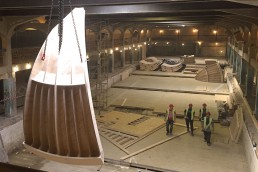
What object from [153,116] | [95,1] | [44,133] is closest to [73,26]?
→ [44,133]

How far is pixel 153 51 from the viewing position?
4769cm

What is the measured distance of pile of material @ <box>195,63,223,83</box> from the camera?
28.6m

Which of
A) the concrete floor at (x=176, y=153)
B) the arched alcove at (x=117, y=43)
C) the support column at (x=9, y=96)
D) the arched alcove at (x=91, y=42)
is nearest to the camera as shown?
the concrete floor at (x=176, y=153)

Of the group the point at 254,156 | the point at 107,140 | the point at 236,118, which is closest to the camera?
the point at 254,156

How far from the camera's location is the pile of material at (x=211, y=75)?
Result: 93.8 ft

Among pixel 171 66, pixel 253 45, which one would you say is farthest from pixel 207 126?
pixel 171 66

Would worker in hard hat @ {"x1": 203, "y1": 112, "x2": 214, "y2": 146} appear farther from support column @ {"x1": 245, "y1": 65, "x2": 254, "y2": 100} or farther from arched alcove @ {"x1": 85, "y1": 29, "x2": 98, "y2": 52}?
arched alcove @ {"x1": 85, "y1": 29, "x2": 98, "y2": 52}

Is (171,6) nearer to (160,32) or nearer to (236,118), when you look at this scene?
(236,118)

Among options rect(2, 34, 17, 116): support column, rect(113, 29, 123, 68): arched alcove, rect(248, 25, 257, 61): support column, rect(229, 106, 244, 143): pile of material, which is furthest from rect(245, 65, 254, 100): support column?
rect(113, 29, 123, 68): arched alcove

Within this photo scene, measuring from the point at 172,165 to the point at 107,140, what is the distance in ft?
13.3

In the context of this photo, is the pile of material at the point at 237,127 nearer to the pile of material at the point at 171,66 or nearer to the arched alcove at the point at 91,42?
the arched alcove at the point at 91,42

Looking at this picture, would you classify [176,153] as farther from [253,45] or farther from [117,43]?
[117,43]

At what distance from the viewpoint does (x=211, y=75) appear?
2897 cm

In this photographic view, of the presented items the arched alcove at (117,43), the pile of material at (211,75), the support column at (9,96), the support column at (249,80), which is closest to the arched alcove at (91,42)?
the arched alcove at (117,43)
